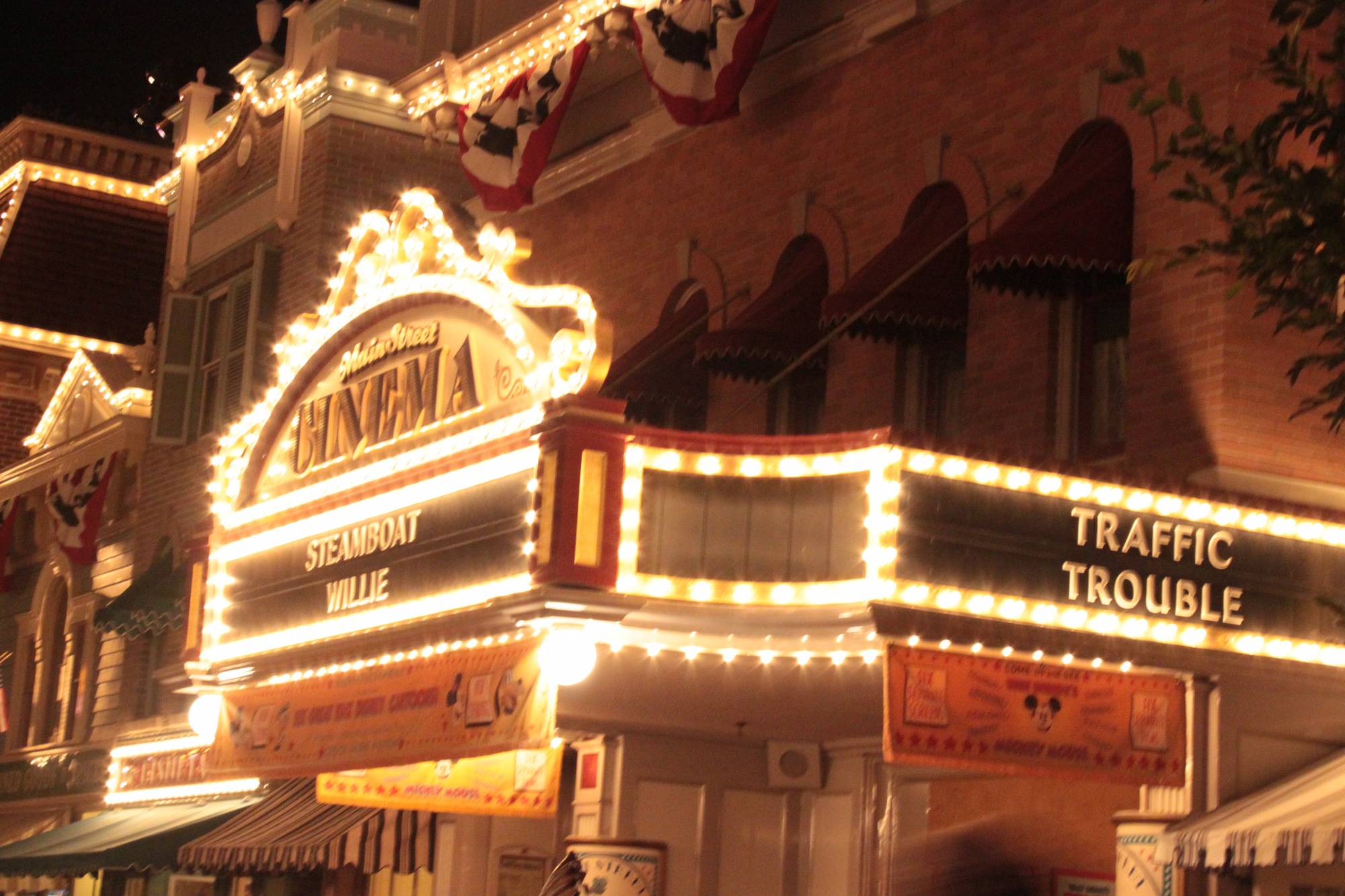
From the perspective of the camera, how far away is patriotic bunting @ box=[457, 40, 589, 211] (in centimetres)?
1794

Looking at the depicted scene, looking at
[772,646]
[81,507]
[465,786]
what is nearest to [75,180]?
[81,507]

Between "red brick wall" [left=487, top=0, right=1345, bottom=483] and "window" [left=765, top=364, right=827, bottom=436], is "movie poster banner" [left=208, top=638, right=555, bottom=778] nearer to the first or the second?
"red brick wall" [left=487, top=0, right=1345, bottom=483]

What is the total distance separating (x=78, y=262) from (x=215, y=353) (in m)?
9.95

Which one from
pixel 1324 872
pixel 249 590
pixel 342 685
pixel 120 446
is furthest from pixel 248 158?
pixel 1324 872

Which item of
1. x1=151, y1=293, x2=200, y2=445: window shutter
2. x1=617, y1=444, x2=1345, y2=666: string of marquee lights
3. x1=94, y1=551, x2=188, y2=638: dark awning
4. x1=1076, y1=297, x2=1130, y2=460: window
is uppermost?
x1=151, y1=293, x2=200, y2=445: window shutter

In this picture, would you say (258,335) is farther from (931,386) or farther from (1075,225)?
(1075,225)

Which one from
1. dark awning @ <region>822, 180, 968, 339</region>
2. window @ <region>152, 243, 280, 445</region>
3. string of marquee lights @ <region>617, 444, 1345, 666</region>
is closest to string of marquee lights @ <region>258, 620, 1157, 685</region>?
string of marquee lights @ <region>617, 444, 1345, 666</region>

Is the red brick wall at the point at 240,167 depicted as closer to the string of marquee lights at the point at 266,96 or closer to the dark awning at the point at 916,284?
the string of marquee lights at the point at 266,96

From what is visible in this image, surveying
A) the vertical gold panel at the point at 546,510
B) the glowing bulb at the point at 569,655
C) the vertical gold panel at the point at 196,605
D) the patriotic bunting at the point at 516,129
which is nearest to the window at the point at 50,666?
the patriotic bunting at the point at 516,129

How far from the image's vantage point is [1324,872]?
38.9ft

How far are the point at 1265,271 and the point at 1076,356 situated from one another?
15.3 ft

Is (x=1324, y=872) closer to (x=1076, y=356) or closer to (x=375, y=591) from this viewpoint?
(x=1076, y=356)

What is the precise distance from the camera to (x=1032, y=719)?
11227 millimetres

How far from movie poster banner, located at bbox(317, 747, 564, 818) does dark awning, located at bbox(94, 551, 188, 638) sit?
21.5ft
